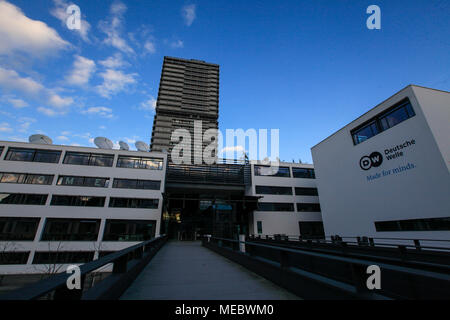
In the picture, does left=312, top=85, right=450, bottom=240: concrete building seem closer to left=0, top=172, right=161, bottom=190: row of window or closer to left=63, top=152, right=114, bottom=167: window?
left=0, top=172, right=161, bottom=190: row of window

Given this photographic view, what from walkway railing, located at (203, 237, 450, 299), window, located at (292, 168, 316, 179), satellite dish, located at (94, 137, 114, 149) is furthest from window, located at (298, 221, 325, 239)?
satellite dish, located at (94, 137, 114, 149)

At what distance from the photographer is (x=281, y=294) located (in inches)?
172

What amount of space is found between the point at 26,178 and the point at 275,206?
36429 mm

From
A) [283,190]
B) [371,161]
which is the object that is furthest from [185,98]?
[371,161]

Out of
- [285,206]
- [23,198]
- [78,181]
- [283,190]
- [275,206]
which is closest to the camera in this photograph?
[23,198]

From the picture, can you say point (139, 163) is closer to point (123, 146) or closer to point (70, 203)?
point (123, 146)

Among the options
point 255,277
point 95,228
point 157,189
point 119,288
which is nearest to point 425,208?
point 255,277

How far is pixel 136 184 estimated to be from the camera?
28766 mm

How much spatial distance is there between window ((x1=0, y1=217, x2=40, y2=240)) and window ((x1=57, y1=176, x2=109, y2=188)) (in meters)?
5.32

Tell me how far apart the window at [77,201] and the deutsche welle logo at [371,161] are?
3222 cm

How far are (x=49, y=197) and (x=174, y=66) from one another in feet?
257

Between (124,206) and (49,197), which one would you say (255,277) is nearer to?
(124,206)

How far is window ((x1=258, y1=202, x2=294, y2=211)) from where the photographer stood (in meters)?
32.8

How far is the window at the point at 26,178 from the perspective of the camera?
83.9ft
